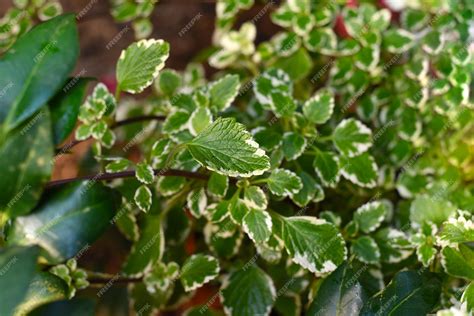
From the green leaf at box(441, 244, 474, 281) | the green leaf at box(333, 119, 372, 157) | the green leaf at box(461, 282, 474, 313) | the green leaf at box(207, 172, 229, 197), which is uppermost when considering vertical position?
the green leaf at box(207, 172, 229, 197)

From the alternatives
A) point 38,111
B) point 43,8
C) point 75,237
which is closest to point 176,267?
point 75,237

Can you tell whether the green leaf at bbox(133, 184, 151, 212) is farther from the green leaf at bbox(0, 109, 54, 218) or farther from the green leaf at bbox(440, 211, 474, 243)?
the green leaf at bbox(440, 211, 474, 243)

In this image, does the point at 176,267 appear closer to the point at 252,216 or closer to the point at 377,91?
the point at 252,216

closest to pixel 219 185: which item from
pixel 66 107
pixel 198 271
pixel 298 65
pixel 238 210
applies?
pixel 238 210

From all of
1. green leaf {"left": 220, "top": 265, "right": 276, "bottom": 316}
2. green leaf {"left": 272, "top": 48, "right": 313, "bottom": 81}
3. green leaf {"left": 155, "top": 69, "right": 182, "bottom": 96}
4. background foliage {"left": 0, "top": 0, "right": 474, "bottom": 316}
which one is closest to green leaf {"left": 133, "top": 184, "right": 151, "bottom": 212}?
background foliage {"left": 0, "top": 0, "right": 474, "bottom": 316}

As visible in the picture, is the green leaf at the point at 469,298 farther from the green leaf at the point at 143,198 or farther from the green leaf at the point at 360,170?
the green leaf at the point at 143,198

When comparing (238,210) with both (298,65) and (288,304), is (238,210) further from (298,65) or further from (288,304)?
(298,65)
